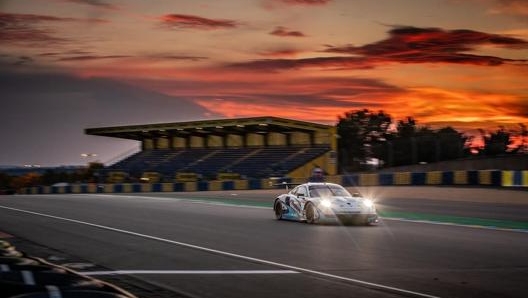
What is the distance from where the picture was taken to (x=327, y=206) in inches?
705

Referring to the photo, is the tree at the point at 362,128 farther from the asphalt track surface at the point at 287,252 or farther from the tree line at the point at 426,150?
the asphalt track surface at the point at 287,252

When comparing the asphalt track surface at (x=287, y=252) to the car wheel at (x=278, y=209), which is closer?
the asphalt track surface at (x=287, y=252)

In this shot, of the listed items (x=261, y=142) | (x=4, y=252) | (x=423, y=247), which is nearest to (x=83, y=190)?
(x=261, y=142)

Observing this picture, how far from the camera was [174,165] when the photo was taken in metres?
72.5

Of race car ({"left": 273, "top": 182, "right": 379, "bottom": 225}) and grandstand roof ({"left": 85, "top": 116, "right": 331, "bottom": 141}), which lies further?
grandstand roof ({"left": 85, "top": 116, "right": 331, "bottom": 141})

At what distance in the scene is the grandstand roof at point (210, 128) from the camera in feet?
211

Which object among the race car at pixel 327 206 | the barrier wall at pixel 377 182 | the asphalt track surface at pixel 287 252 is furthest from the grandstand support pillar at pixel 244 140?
the race car at pixel 327 206

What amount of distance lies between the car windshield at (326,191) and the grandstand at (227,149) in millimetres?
32795

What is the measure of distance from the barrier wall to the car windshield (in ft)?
49.0

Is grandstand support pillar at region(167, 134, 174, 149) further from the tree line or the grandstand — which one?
the tree line

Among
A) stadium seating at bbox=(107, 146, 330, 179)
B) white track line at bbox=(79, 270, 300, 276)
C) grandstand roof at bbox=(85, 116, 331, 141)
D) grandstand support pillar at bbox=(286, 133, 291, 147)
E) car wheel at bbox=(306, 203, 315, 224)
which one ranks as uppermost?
grandstand roof at bbox=(85, 116, 331, 141)

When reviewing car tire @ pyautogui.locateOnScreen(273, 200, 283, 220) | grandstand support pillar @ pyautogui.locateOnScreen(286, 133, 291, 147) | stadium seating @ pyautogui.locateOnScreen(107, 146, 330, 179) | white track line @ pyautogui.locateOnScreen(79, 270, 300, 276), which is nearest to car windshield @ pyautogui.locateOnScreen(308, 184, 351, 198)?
car tire @ pyautogui.locateOnScreen(273, 200, 283, 220)

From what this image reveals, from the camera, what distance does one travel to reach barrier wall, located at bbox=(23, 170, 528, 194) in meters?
32.8

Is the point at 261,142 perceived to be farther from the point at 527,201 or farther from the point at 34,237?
the point at 34,237
